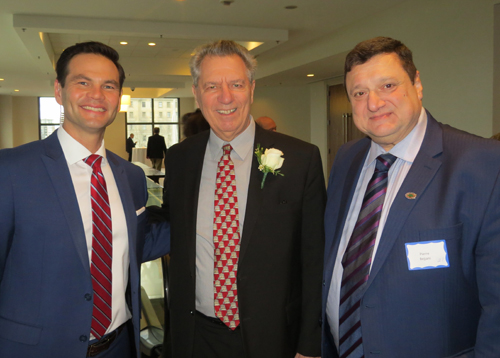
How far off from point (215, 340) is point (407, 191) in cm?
105

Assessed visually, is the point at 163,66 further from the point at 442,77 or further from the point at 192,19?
the point at 442,77

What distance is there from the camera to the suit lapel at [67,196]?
161cm

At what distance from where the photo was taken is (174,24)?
8195 mm

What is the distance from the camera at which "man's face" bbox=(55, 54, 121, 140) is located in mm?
1759

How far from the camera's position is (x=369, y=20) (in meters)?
8.02

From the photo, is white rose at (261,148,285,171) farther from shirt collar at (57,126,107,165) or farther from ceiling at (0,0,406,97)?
ceiling at (0,0,406,97)

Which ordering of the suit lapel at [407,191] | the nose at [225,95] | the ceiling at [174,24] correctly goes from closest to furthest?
the suit lapel at [407,191]
the nose at [225,95]
the ceiling at [174,24]

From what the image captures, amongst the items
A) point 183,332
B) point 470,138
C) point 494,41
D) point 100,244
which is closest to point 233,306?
point 183,332

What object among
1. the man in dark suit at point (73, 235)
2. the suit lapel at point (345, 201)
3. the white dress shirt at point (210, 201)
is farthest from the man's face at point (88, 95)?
the suit lapel at point (345, 201)

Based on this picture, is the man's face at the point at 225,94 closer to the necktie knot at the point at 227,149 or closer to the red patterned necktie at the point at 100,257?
the necktie knot at the point at 227,149

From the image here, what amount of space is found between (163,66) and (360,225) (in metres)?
12.7

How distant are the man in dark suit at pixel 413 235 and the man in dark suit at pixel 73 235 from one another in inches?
36.8

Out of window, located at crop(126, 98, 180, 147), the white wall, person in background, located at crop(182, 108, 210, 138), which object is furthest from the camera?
window, located at crop(126, 98, 180, 147)

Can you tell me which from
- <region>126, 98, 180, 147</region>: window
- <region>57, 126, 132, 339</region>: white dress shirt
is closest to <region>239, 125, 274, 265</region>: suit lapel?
<region>57, 126, 132, 339</region>: white dress shirt
